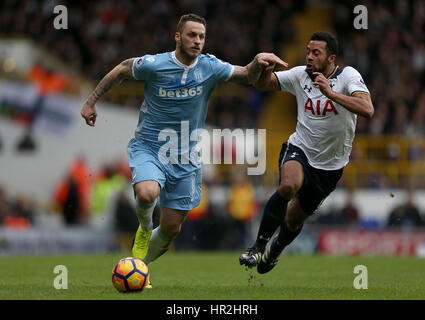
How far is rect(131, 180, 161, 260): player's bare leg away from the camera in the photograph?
8875 millimetres

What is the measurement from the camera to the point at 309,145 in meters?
9.70

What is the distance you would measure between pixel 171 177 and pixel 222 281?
1797 mm

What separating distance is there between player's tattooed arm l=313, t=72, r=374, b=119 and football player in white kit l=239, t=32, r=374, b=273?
0.18m

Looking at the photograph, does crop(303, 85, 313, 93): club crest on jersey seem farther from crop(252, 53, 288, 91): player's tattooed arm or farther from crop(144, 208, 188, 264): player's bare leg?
crop(144, 208, 188, 264): player's bare leg

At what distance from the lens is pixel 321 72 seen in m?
9.53

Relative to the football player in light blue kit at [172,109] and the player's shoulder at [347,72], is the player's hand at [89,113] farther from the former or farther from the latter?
the player's shoulder at [347,72]

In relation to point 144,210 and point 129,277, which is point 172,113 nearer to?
point 144,210

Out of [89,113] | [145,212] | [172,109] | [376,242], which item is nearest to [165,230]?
[145,212]

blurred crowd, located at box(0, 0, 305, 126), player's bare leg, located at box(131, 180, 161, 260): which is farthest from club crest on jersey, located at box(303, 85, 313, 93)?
blurred crowd, located at box(0, 0, 305, 126)

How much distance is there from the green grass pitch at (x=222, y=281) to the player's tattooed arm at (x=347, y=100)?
191 cm

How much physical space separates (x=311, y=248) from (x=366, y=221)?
167 centimetres

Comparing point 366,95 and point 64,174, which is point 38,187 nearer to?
point 64,174

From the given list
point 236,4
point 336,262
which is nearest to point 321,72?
point 336,262

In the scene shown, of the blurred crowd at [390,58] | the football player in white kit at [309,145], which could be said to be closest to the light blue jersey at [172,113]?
the football player in white kit at [309,145]
